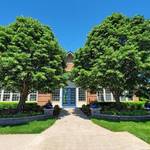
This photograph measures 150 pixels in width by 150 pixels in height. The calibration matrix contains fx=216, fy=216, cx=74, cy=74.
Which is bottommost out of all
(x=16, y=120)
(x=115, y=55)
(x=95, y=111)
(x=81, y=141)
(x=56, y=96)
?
(x=81, y=141)

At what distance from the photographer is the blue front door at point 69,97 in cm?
3100

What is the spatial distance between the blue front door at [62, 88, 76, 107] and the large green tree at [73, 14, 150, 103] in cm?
785

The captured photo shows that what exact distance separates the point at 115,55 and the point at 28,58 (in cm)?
797

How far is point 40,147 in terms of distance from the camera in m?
11.0

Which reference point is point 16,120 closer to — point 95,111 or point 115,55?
point 95,111

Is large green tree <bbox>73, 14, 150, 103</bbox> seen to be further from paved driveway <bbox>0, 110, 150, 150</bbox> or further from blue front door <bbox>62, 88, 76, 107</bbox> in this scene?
blue front door <bbox>62, 88, 76, 107</bbox>

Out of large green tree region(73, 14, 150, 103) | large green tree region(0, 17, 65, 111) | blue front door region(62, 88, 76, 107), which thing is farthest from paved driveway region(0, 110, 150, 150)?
blue front door region(62, 88, 76, 107)

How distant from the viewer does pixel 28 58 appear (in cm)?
1934

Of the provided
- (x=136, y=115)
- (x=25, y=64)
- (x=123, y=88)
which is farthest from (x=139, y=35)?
(x=25, y=64)

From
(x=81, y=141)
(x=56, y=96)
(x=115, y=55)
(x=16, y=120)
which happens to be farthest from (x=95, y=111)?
(x=56, y=96)

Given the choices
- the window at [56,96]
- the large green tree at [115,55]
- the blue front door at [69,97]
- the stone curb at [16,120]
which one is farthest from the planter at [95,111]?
the window at [56,96]

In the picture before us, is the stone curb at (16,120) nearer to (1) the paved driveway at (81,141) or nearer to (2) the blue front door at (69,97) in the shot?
(1) the paved driveway at (81,141)

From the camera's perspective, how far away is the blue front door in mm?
31000

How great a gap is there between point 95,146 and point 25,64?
10.7m
